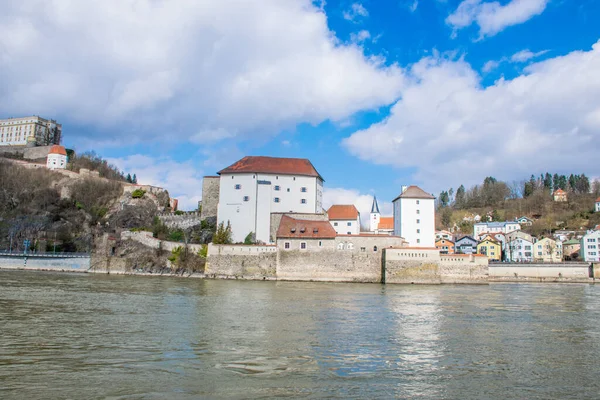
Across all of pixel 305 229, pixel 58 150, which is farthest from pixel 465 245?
pixel 58 150

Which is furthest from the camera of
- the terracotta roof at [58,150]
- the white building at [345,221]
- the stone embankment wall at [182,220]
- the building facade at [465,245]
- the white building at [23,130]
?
the white building at [23,130]

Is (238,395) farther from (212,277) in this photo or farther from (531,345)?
(212,277)

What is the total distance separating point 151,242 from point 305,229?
16.0 meters

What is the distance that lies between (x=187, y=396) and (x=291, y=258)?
3155 cm

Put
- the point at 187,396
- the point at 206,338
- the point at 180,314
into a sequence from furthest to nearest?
the point at 180,314 → the point at 206,338 → the point at 187,396

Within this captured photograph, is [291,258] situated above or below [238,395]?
above

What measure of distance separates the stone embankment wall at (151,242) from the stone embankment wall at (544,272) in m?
30.5

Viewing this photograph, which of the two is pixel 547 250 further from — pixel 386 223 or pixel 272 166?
pixel 272 166

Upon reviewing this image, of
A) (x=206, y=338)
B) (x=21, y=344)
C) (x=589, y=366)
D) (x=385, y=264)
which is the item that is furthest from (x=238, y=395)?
(x=385, y=264)

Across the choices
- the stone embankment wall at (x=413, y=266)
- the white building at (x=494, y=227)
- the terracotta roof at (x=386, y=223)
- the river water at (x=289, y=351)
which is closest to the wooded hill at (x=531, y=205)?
the white building at (x=494, y=227)

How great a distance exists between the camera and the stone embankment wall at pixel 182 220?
49.0 meters

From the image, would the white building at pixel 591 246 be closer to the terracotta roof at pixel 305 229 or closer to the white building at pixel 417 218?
the white building at pixel 417 218

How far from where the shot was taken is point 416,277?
3781 cm

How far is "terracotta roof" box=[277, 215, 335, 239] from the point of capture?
39.6m
